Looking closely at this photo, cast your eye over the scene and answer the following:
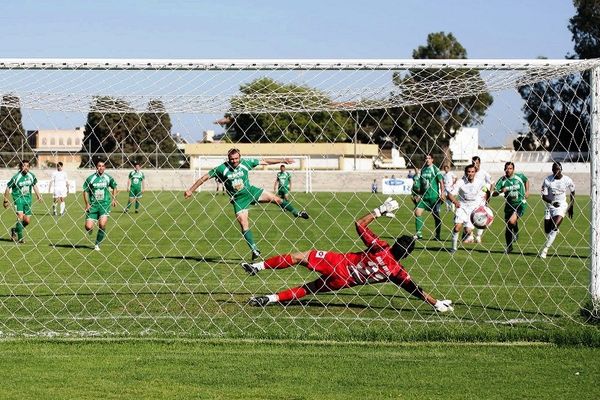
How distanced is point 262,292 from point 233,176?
3087 mm

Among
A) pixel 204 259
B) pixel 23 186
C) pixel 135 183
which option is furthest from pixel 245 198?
pixel 135 183

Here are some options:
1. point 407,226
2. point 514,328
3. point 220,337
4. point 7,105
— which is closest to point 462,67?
point 514,328

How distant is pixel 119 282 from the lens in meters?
13.7

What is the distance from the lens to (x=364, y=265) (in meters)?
10.5

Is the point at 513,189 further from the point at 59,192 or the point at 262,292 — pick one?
the point at 59,192

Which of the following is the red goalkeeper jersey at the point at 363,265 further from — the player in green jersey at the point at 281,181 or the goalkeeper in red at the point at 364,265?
the player in green jersey at the point at 281,181

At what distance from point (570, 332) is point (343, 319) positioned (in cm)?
258

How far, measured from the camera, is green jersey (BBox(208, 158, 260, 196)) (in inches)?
595

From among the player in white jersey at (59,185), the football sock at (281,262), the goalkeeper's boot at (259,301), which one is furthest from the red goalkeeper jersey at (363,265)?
the player in white jersey at (59,185)

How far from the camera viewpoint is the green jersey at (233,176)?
1512 cm

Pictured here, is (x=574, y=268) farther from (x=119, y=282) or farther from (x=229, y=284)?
(x=119, y=282)

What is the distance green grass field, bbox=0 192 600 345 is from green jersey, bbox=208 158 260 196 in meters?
0.85

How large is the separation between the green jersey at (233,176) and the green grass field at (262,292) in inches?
33.3

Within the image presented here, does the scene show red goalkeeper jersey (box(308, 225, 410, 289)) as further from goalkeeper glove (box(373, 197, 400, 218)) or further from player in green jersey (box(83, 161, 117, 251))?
player in green jersey (box(83, 161, 117, 251))
